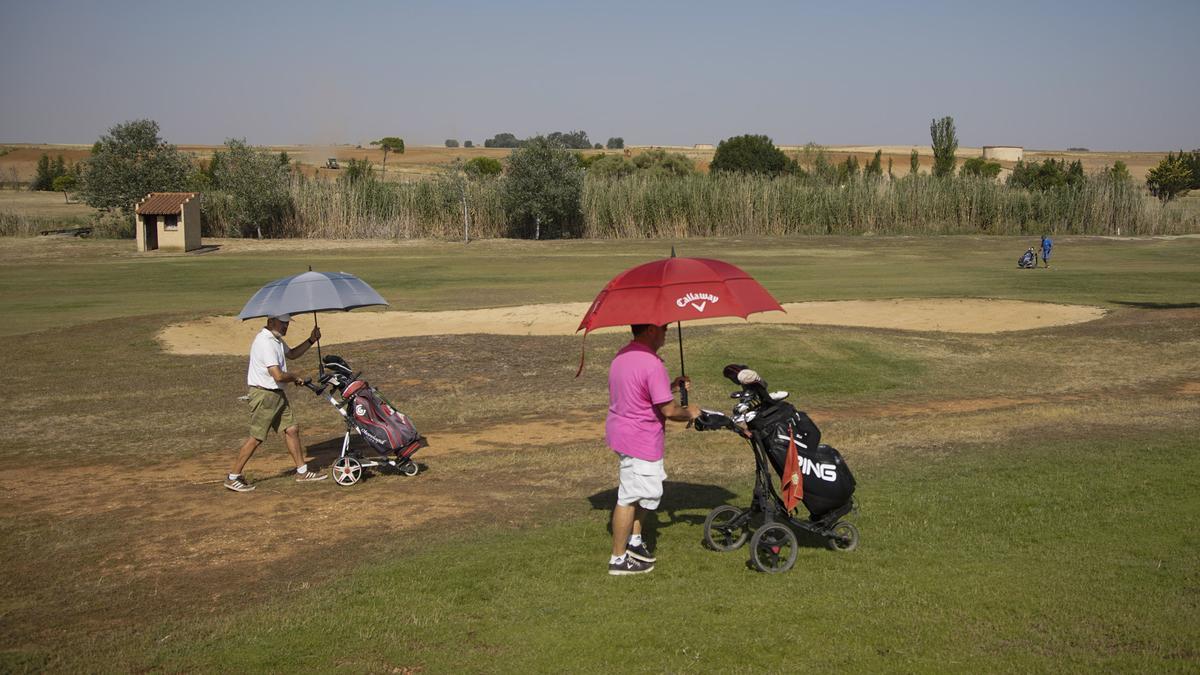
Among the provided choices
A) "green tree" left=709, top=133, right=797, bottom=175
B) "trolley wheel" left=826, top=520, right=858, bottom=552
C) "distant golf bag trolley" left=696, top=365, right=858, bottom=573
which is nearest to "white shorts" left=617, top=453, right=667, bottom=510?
"distant golf bag trolley" left=696, top=365, right=858, bottom=573

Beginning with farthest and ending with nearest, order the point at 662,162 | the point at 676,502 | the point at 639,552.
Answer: the point at 662,162, the point at 676,502, the point at 639,552

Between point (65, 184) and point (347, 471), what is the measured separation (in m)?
87.7

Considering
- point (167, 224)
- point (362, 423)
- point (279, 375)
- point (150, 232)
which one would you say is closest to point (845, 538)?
point (362, 423)

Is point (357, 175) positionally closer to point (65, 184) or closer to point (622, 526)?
point (65, 184)

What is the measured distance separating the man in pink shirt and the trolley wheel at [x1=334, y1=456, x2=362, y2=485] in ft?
13.9

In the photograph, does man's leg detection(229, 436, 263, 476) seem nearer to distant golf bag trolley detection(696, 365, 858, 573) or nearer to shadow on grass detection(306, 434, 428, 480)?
shadow on grass detection(306, 434, 428, 480)

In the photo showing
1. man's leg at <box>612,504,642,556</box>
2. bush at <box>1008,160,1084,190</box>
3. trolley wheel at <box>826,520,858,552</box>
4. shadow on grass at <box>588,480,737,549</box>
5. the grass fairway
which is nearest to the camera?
the grass fairway

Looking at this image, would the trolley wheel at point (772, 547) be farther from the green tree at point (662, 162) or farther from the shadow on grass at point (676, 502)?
the green tree at point (662, 162)

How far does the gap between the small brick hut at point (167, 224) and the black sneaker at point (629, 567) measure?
42.3 metres

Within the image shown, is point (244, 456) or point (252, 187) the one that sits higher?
point (252, 187)

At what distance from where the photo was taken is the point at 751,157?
8481cm

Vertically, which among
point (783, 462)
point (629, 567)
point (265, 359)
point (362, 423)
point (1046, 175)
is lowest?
point (629, 567)

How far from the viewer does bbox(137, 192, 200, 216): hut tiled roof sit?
4544 centimetres

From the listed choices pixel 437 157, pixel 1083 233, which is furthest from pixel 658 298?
pixel 437 157
